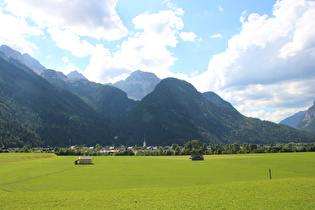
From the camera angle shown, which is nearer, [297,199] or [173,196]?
[297,199]

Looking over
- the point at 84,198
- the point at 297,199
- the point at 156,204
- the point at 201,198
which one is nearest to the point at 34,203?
the point at 84,198

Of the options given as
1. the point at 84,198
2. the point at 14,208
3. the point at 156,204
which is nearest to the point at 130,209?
the point at 156,204

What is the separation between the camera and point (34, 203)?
69.4 feet

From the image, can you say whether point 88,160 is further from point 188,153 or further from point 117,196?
point 188,153

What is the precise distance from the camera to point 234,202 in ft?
66.2

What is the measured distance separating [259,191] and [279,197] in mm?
2902

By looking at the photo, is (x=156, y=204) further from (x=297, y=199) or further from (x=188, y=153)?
(x=188, y=153)

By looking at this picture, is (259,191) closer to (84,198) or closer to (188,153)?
(84,198)

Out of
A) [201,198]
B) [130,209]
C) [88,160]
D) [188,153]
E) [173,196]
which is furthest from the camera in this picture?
[188,153]

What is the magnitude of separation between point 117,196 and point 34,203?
841 centimetres

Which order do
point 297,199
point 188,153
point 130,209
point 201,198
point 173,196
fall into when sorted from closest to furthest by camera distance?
point 130,209 → point 297,199 → point 201,198 → point 173,196 → point 188,153

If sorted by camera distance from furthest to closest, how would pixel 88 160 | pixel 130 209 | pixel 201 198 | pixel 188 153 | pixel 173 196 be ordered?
pixel 188 153
pixel 88 160
pixel 173 196
pixel 201 198
pixel 130 209

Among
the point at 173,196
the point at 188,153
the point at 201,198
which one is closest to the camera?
the point at 201,198

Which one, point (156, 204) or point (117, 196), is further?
point (117, 196)
